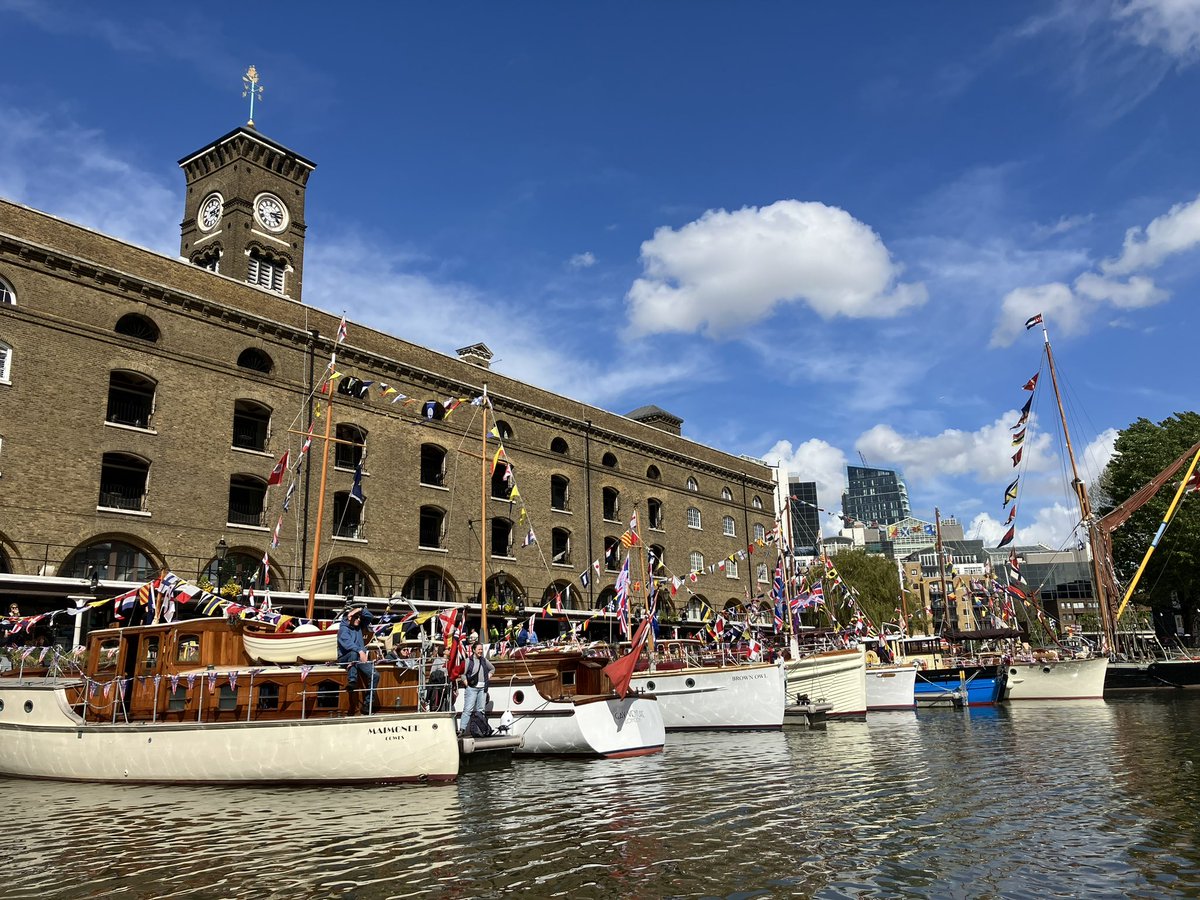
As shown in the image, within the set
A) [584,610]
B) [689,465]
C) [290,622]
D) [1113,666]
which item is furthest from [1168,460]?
[290,622]

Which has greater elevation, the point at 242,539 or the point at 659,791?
the point at 242,539

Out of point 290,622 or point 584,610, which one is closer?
point 290,622

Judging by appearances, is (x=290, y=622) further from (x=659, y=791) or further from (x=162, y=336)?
(x=162, y=336)

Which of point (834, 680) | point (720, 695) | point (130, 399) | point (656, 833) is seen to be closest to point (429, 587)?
point (130, 399)

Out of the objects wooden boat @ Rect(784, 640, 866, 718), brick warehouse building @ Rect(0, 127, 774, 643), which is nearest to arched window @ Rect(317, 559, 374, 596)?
brick warehouse building @ Rect(0, 127, 774, 643)

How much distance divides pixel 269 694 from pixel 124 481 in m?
15.2

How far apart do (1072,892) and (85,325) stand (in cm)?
2891

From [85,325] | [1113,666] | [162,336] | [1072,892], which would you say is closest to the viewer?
[1072,892]

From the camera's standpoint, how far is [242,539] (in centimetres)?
2991

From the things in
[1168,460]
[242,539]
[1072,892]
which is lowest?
[1072,892]

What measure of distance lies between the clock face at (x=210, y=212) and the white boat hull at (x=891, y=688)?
38022mm

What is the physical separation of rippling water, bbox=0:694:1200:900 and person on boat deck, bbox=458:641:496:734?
1.31 metres

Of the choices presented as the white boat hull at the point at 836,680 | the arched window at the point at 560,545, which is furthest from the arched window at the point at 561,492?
the white boat hull at the point at 836,680

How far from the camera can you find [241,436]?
31734mm
